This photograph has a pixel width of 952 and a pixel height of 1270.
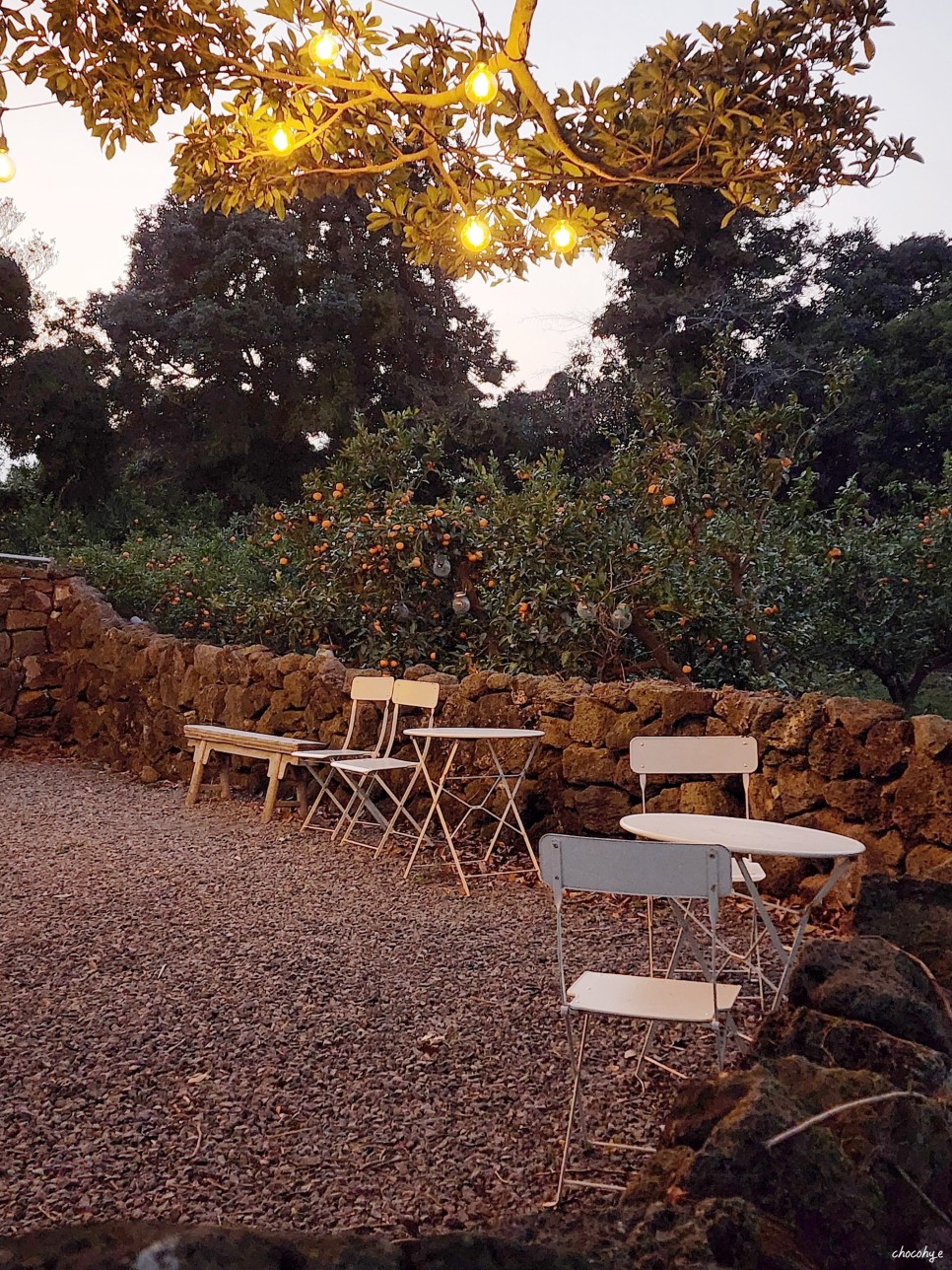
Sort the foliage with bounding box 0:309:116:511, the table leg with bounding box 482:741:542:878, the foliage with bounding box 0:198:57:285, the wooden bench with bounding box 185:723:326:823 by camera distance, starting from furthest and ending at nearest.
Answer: the foliage with bounding box 0:198:57:285 → the foliage with bounding box 0:309:116:511 → the wooden bench with bounding box 185:723:326:823 → the table leg with bounding box 482:741:542:878

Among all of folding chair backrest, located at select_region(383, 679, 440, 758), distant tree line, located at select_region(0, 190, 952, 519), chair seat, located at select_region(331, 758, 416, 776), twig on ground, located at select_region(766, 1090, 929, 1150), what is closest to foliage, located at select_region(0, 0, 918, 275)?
folding chair backrest, located at select_region(383, 679, 440, 758)

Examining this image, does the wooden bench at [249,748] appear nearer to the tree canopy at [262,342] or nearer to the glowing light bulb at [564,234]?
the glowing light bulb at [564,234]

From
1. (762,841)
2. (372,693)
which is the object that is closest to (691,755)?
(762,841)

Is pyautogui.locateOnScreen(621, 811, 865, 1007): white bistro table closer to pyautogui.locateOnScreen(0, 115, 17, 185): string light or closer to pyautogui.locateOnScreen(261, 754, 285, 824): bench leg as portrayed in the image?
pyautogui.locateOnScreen(261, 754, 285, 824): bench leg

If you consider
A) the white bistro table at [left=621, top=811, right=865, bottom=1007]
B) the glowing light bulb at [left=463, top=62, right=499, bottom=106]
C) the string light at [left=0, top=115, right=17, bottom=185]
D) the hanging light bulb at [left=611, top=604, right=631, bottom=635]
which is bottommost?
the white bistro table at [left=621, top=811, right=865, bottom=1007]

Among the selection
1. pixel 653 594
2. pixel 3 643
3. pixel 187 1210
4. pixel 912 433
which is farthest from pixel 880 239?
pixel 187 1210

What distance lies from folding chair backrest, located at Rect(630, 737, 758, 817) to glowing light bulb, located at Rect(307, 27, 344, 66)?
2.71m

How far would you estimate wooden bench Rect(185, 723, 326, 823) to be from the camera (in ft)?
19.9

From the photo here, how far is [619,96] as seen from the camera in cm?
412

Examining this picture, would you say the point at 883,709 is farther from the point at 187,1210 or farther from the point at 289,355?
the point at 289,355

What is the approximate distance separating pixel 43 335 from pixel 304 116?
12.8 meters

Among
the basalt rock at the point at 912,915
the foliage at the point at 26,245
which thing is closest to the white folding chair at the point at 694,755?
the basalt rock at the point at 912,915

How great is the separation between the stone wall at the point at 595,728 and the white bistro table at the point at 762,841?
514 mm

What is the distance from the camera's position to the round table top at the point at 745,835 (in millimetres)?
2721
